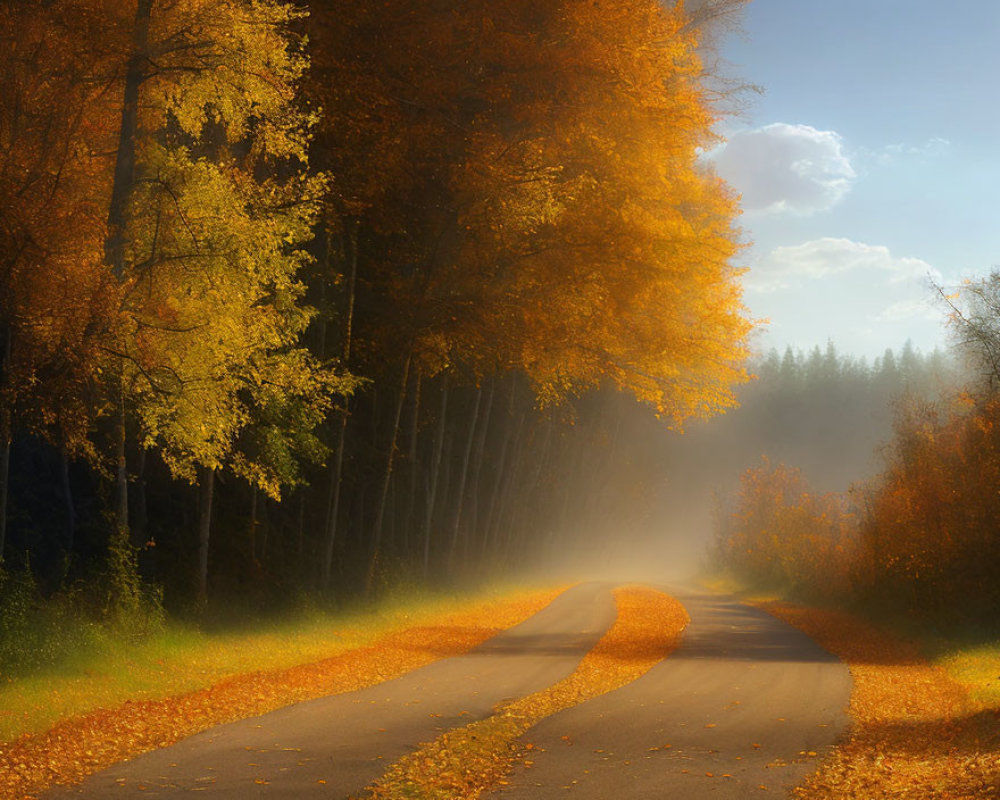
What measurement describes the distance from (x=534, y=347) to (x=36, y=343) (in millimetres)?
12084

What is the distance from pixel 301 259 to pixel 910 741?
41.2 ft

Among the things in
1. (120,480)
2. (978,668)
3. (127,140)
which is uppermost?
(127,140)

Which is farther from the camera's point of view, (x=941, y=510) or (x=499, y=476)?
(x=499, y=476)

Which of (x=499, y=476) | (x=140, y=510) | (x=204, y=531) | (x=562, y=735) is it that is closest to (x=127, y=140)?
(x=204, y=531)

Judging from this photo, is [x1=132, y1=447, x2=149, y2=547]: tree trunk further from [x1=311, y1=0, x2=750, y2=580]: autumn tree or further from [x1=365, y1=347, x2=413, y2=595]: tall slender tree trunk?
[x1=311, y1=0, x2=750, y2=580]: autumn tree

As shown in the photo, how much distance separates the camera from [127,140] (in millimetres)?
15734

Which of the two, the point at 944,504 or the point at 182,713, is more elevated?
the point at 944,504

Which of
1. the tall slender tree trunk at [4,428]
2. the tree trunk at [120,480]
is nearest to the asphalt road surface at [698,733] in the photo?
the tree trunk at [120,480]

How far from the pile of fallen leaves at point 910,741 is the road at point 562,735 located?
0.31 metres

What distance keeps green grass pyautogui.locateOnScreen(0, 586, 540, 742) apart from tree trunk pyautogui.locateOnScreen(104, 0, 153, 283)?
518 cm

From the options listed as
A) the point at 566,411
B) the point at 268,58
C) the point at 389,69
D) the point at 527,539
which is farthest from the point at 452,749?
the point at 527,539

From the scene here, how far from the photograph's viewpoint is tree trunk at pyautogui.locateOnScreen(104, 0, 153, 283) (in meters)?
15.3

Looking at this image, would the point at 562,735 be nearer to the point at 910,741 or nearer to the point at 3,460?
the point at 910,741

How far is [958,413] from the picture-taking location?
82.9 feet
